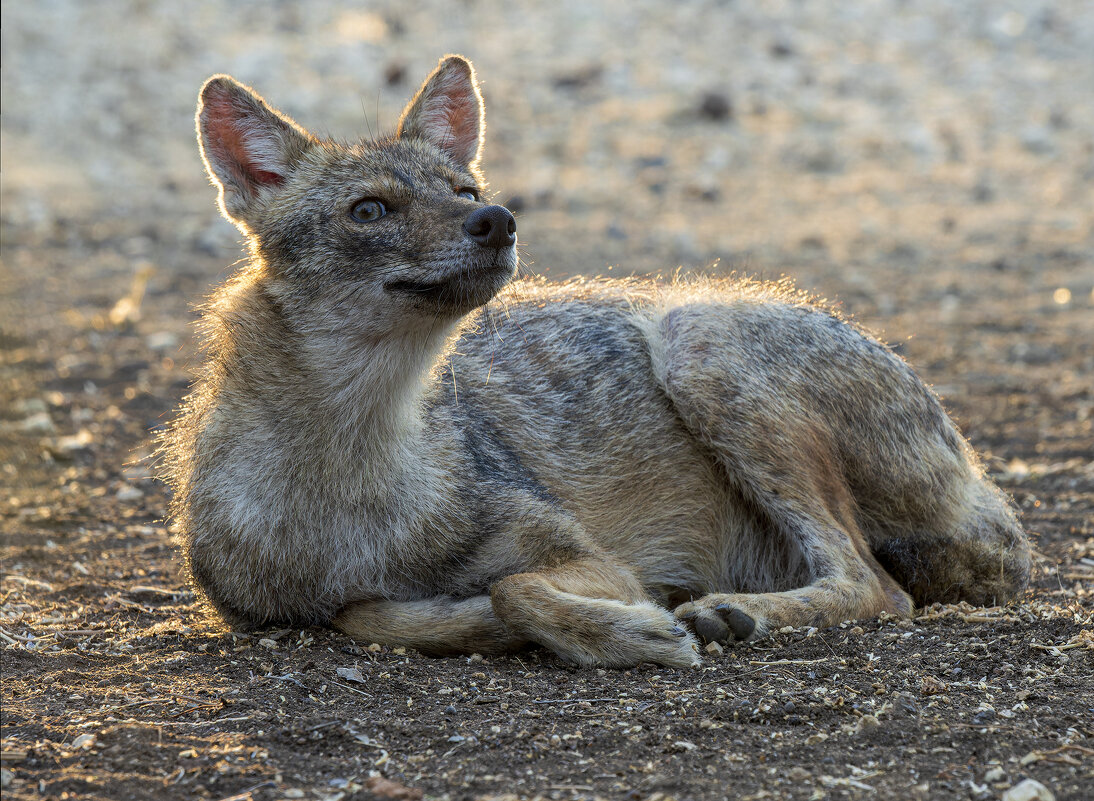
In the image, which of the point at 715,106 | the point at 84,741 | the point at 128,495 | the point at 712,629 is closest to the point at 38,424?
the point at 128,495

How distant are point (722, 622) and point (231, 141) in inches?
115

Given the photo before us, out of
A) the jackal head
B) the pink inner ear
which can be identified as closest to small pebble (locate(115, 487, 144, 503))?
the jackal head

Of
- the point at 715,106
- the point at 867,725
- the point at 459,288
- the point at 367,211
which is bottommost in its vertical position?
the point at 867,725

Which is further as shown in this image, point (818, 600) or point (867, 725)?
point (818, 600)

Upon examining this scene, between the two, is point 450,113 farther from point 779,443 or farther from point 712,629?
point 712,629

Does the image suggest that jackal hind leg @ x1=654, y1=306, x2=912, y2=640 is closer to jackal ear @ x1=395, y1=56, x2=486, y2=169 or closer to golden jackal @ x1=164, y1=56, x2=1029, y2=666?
golden jackal @ x1=164, y1=56, x2=1029, y2=666

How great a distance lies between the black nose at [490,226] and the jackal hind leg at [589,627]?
1.34m

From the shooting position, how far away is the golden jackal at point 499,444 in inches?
196

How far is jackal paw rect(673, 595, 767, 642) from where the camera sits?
16.5 ft

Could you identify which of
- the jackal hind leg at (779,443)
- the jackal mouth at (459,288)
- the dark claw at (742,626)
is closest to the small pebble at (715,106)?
the jackal hind leg at (779,443)

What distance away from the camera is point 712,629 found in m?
5.02

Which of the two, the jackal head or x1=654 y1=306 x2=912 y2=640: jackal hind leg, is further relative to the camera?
x1=654 y1=306 x2=912 y2=640: jackal hind leg

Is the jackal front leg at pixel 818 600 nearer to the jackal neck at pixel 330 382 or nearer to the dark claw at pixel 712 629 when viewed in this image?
the dark claw at pixel 712 629

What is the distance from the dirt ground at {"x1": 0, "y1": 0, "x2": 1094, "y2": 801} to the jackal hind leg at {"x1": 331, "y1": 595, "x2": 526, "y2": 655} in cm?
10
